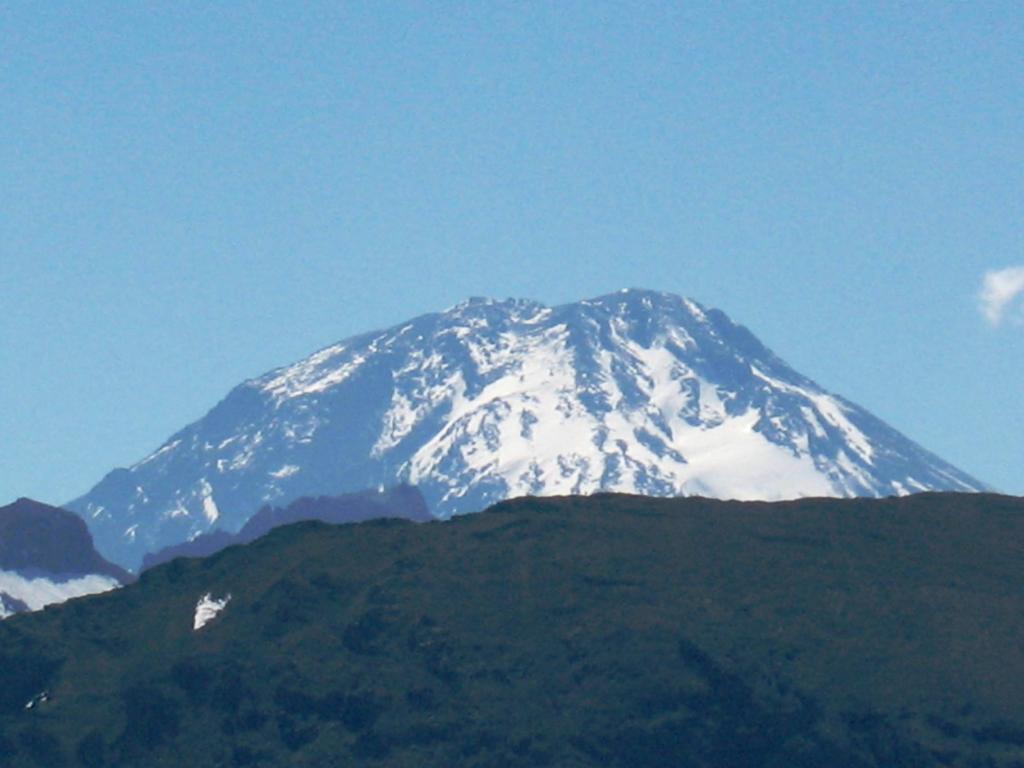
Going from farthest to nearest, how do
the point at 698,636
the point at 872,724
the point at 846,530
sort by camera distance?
1. the point at 846,530
2. the point at 698,636
3. the point at 872,724

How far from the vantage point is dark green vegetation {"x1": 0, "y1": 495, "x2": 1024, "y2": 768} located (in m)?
155

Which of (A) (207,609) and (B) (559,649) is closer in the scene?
(B) (559,649)

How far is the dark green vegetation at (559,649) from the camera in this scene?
154875 mm

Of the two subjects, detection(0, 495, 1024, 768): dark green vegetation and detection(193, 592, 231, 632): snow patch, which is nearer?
detection(0, 495, 1024, 768): dark green vegetation

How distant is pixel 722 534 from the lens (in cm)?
18825

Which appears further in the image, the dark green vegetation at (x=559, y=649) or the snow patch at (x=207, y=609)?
the snow patch at (x=207, y=609)

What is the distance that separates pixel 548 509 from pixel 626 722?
42.3 m

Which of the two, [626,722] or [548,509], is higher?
[548,509]

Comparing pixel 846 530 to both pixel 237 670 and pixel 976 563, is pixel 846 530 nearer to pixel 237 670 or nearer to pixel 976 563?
pixel 976 563

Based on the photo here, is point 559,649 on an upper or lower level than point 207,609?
lower

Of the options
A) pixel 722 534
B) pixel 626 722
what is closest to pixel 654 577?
pixel 722 534

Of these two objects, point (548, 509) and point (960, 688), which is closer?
point (960, 688)

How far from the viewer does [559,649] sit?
545 ft

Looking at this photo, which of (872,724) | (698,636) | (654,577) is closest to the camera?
(872,724)
